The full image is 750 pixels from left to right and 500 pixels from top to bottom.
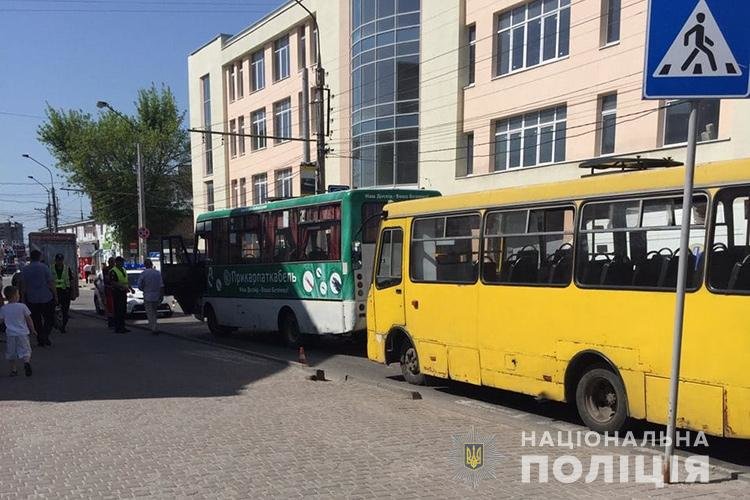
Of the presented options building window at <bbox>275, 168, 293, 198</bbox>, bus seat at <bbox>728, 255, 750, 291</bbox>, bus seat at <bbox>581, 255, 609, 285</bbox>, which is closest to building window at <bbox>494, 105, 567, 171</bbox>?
bus seat at <bbox>581, 255, 609, 285</bbox>

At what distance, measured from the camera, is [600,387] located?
6441 millimetres

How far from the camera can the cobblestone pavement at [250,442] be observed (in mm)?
4750

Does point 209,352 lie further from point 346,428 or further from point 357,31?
point 357,31

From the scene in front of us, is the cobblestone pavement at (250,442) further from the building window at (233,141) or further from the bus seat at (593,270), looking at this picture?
the building window at (233,141)

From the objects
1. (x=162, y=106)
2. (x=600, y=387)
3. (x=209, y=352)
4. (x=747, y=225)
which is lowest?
(x=209, y=352)

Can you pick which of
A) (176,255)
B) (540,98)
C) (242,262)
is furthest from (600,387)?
(540,98)

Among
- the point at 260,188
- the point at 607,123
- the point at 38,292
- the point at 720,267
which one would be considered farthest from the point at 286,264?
the point at 260,188

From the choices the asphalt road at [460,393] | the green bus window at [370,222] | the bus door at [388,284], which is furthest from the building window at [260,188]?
the bus door at [388,284]

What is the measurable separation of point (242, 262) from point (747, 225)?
11164 mm

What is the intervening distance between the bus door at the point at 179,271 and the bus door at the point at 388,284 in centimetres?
834

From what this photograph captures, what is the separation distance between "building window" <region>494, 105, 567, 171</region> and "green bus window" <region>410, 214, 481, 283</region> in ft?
43.8

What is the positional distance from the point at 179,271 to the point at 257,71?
26.6 metres

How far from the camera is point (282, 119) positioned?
3741 cm

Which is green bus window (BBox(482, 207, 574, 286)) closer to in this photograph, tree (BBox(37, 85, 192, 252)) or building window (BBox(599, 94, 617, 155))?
building window (BBox(599, 94, 617, 155))
